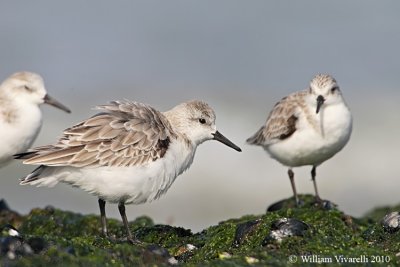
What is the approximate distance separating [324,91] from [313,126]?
0.51m

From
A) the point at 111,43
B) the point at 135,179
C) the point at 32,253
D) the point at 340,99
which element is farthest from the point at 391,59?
the point at 32,253

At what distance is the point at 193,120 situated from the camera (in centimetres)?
818

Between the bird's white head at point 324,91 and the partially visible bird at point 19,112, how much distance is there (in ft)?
11.7

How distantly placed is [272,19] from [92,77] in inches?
299

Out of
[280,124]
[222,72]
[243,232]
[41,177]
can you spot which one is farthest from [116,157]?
[222,72]

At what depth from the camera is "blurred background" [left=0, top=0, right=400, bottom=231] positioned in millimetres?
17234

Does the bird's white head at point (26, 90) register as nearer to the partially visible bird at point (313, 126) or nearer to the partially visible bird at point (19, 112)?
the partially visible bird at point (19, 112)

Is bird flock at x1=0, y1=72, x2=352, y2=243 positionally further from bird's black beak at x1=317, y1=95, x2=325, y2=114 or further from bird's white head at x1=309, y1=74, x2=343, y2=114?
bird's white head at x1=309, y1=74, x2=343, y2=114

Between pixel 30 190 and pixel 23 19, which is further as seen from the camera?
pixel 23 19

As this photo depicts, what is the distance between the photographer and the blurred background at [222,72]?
17.2m

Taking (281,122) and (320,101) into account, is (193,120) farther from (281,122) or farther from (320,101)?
(281,122)

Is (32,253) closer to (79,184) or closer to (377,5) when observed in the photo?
(79,184)

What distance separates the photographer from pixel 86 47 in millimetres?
26766

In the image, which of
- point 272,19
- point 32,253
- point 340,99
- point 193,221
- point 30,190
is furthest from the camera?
point 272,19
